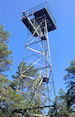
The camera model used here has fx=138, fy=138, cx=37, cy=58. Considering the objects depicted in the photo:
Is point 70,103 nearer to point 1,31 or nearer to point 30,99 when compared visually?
point 30,99

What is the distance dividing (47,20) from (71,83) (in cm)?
862

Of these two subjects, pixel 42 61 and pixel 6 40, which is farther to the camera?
pixel 6 40

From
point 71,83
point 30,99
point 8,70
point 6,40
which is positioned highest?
point 6,40

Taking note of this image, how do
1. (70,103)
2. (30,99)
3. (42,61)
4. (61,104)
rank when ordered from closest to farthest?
(30,99) → (42,61) → (70,103) → (61,104)

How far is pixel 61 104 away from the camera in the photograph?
25562 mm

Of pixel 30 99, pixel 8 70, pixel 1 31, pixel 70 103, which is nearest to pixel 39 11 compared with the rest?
pixel 1 31

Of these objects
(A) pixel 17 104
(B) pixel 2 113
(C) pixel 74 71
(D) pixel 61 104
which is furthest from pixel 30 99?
(D) pixel 61 104

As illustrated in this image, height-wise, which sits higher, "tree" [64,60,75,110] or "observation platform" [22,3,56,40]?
"observation platform" [22,3,56,40]

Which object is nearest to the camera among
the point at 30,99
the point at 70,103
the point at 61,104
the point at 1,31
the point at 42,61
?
the point at 30,99

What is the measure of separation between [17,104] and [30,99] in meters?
1.51

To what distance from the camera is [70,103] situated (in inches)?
681

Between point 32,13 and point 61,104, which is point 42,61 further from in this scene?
point 61,104

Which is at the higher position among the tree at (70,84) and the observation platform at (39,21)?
the observation platform at (39,21)

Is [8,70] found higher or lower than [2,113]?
higher
